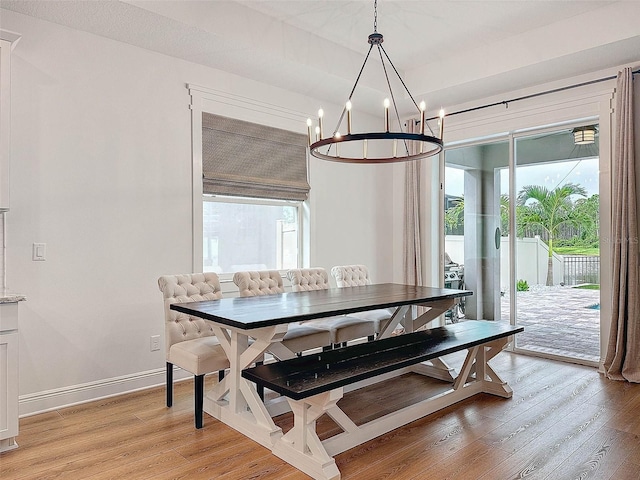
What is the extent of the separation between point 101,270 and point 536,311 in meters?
4.24

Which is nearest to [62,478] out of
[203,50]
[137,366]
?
[137,366]

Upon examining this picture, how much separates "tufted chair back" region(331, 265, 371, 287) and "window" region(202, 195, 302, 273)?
651 mm

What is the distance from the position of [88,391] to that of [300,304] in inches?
69.4

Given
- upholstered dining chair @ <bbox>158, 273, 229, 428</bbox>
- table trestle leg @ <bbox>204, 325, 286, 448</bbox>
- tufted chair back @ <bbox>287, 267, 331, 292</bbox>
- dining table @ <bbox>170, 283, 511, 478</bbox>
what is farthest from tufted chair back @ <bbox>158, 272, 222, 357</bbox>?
tufted chair back @ <bbox>287, 267, 331, 292</bbox>

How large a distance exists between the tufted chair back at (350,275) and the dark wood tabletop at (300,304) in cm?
42

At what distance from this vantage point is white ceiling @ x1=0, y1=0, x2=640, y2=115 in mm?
3373

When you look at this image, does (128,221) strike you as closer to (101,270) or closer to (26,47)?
(101,270)

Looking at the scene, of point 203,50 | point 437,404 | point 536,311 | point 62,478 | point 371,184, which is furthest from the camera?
point 371,184

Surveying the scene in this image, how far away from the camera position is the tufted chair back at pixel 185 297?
3.16 meters

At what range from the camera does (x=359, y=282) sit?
461cm

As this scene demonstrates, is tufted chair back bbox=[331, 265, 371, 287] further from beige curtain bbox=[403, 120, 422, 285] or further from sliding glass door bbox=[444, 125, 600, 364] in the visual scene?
sliding glass door bbox=[444, 125, 600, 364]

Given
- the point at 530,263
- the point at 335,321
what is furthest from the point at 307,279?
the point at 530,263

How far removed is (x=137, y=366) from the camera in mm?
3682

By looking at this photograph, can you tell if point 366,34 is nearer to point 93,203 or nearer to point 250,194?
point 250,194
